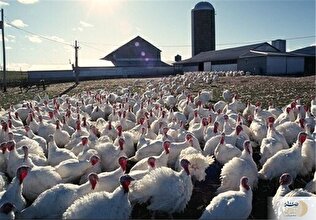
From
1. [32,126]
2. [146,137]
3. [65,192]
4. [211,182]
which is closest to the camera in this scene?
[65,192]

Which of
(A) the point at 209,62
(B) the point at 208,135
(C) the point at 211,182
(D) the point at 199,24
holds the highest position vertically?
(D) the point at 199,24

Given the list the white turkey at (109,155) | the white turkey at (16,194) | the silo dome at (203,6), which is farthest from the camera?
the silo dome at (203,6)

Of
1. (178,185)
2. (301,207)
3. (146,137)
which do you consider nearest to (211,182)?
(178,185)

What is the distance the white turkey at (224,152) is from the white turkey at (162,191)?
186 cm

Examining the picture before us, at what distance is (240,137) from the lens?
8.20 metres

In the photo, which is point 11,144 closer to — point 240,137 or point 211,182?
A: point 211,182

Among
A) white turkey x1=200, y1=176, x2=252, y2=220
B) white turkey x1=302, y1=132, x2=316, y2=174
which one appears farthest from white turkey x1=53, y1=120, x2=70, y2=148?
white turkey x1=302, y1=132, x2=316, y2=174

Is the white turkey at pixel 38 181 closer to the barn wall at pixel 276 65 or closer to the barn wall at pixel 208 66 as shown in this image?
the barn wall at pixel 276 65

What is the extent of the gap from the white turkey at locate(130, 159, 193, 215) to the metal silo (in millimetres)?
56243

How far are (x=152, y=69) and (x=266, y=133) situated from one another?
4683 cm

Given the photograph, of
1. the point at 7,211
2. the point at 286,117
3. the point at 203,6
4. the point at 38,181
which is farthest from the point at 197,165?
the point at 203,6

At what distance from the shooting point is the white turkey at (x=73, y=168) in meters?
6.29

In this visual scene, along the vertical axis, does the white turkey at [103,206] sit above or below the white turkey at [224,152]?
below

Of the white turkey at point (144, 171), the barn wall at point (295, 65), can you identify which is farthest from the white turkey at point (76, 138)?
the barn wall at point (295, 65)
